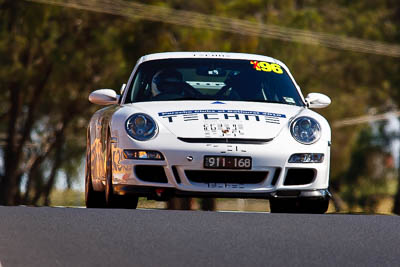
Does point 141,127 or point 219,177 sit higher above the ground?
point 141,127

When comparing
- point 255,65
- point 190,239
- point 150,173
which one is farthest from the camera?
point 255,65

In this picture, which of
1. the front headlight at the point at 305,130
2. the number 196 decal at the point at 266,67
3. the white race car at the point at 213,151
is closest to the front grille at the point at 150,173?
the white race car at the point at 213,151

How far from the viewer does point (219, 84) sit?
11766 mm

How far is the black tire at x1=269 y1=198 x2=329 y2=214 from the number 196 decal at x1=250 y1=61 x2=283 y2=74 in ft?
4.54

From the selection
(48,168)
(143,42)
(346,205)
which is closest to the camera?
(143,42)

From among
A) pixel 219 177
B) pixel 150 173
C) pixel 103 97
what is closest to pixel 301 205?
pixel 219 177

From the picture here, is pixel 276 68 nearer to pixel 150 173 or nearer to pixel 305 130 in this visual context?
pixel 305 130

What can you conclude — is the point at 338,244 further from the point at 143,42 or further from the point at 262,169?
the point at 143,42

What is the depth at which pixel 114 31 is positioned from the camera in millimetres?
35688

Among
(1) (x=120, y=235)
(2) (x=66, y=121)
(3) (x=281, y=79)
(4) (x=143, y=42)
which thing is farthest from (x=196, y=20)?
(1) (x=120, y=235)

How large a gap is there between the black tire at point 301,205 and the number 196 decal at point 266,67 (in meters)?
1.39

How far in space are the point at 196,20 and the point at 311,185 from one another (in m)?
27.8

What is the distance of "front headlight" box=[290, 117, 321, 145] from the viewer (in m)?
10.1

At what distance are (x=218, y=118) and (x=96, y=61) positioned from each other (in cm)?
2633
